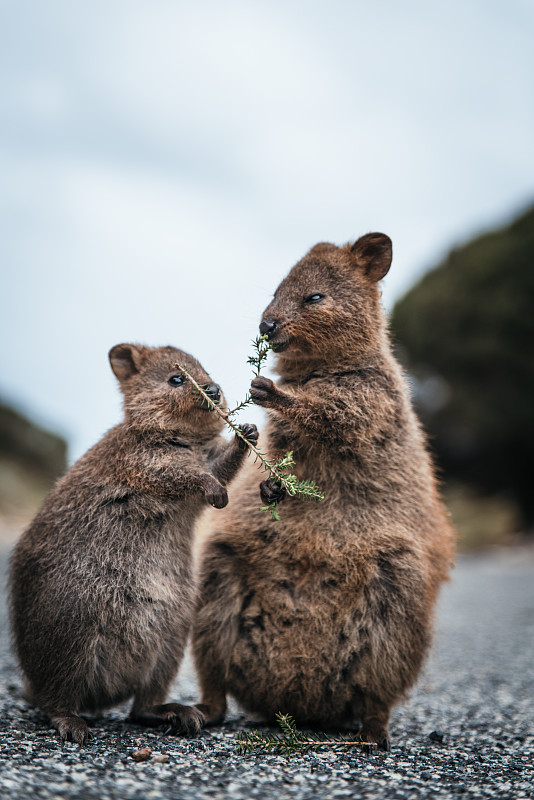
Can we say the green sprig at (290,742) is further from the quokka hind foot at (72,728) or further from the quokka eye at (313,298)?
the quokka eye at (313,298)

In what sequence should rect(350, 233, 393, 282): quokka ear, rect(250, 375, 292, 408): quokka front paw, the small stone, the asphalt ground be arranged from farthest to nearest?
1. rect(350, 233, 393, 282): quokka ear
2. rect(250, 375, 292, 408): quokka front paw
3. the small stone
4. the asphalt ground

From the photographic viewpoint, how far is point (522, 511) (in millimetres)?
27562

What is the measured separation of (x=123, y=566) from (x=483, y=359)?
76.4 feet

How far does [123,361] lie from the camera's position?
5.76 metres

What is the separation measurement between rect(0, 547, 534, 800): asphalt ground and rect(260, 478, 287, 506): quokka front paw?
4.90ft

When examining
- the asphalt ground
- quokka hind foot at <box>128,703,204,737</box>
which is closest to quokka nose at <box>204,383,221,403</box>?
quokka hind foot at <box>128,703,204,737</box>

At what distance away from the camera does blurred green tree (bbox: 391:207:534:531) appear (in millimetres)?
25502

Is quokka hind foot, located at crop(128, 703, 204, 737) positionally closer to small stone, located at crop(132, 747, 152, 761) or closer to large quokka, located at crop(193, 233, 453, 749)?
large quokka, located at crop(193, 233, 453, 749)

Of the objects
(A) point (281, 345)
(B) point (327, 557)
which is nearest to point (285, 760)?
(B) point (327, 557)

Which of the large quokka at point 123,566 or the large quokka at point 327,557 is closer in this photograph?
the large quokka at point 123,566

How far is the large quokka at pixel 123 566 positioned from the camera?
464cm

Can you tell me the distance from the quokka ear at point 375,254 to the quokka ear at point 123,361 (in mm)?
→ 1888

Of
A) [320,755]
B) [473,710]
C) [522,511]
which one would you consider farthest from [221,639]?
[522,511]

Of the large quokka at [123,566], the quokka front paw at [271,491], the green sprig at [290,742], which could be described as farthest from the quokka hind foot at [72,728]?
the quokka front paw at [271,491]
